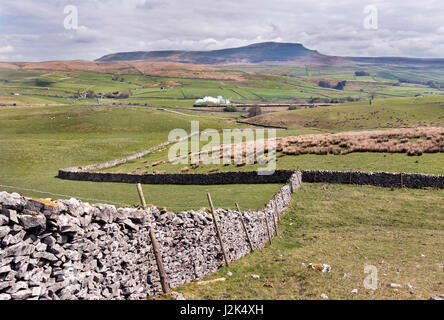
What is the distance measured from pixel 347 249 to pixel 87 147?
5839 cm

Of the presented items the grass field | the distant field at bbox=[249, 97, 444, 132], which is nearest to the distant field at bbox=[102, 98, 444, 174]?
the distant field at bbox=[249, 97, 444, 132]

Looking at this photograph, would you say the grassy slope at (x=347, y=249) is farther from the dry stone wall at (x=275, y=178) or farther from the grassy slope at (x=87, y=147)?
the grassy slope at (x=87, y=147)

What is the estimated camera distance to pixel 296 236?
22.7 m

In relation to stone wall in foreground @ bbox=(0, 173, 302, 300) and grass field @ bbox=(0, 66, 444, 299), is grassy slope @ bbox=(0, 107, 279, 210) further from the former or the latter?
stone wall in foreground @ bbox=(0, 173, 302, 300)

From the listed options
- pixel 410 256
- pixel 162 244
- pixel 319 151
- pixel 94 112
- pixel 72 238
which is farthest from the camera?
pixel 94 112

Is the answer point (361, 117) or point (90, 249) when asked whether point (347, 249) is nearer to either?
point (90, 249)

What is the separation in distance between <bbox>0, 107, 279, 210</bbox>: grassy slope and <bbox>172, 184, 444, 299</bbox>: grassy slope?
4.99 metres

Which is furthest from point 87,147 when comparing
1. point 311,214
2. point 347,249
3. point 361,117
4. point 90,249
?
→ point 361,117

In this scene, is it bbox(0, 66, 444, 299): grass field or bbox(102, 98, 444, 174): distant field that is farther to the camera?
bbox(102, 98, 444, 174): distant field

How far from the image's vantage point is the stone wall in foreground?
7.70m

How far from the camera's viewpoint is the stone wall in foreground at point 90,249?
25.3 ft

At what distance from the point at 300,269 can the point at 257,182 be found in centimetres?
2241
